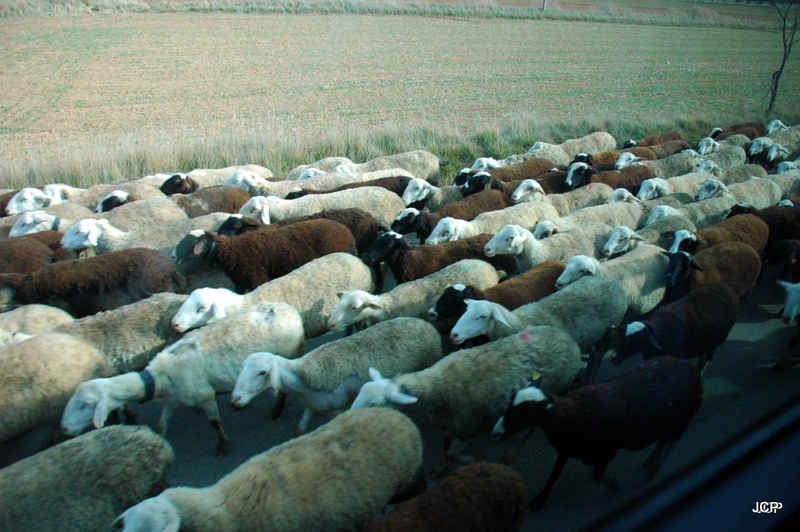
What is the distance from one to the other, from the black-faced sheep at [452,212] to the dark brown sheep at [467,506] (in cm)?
520

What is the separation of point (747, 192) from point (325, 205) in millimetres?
7309

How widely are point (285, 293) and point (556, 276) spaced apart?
316 cm

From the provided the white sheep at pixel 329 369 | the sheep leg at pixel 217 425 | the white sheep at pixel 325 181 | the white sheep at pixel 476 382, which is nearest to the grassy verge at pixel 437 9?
the white sheep at pixel 476 382

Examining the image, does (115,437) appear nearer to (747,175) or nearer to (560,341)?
(560,341)

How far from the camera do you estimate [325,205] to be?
883 cm

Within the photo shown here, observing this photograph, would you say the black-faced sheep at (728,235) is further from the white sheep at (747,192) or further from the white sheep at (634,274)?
the white sheep at (747,192)

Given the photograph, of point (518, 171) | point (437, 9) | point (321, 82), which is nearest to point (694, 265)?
point (518, 171)

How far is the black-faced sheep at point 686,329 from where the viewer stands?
4996mm

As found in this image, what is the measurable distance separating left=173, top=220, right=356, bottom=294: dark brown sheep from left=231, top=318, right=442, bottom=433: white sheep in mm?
2242

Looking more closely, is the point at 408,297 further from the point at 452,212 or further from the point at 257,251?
the point at 452,212

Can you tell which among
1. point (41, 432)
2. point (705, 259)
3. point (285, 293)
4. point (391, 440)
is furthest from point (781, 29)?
point (41, 432)

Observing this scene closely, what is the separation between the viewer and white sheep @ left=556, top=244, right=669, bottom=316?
6.29m

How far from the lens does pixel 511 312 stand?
5660 mm

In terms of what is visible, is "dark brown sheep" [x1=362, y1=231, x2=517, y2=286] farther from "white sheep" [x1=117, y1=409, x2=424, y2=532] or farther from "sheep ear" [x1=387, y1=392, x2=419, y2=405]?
"white sheep" [x1=117, y1=409, x2=424, y2=532]
